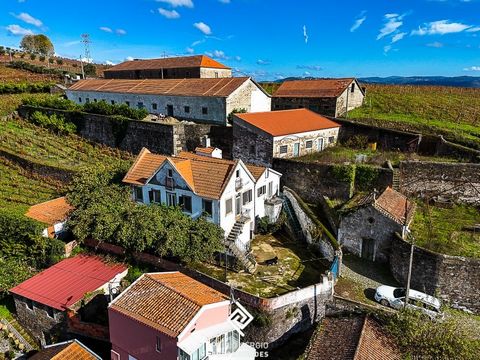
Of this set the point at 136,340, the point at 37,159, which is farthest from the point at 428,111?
the point at 37,159

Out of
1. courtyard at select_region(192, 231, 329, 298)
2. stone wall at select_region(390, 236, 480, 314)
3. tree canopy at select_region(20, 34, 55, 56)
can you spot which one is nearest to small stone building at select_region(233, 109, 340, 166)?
courtyard at select_region(192, 231, 329, 298)

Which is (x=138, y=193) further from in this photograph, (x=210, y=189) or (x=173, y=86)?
(x=173, y=86)

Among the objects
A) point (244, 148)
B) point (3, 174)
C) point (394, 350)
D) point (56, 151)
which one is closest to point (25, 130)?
point (56, 151)

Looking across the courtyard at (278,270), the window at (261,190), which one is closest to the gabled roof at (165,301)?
the courtyard at (278,270)

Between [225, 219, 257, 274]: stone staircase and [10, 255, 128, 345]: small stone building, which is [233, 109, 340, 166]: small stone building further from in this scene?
[10, 255, 128, 345]: small stone building

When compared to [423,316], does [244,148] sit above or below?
above

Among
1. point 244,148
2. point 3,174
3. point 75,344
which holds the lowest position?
point 75,344

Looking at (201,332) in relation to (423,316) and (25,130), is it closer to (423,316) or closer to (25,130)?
(423,316)
